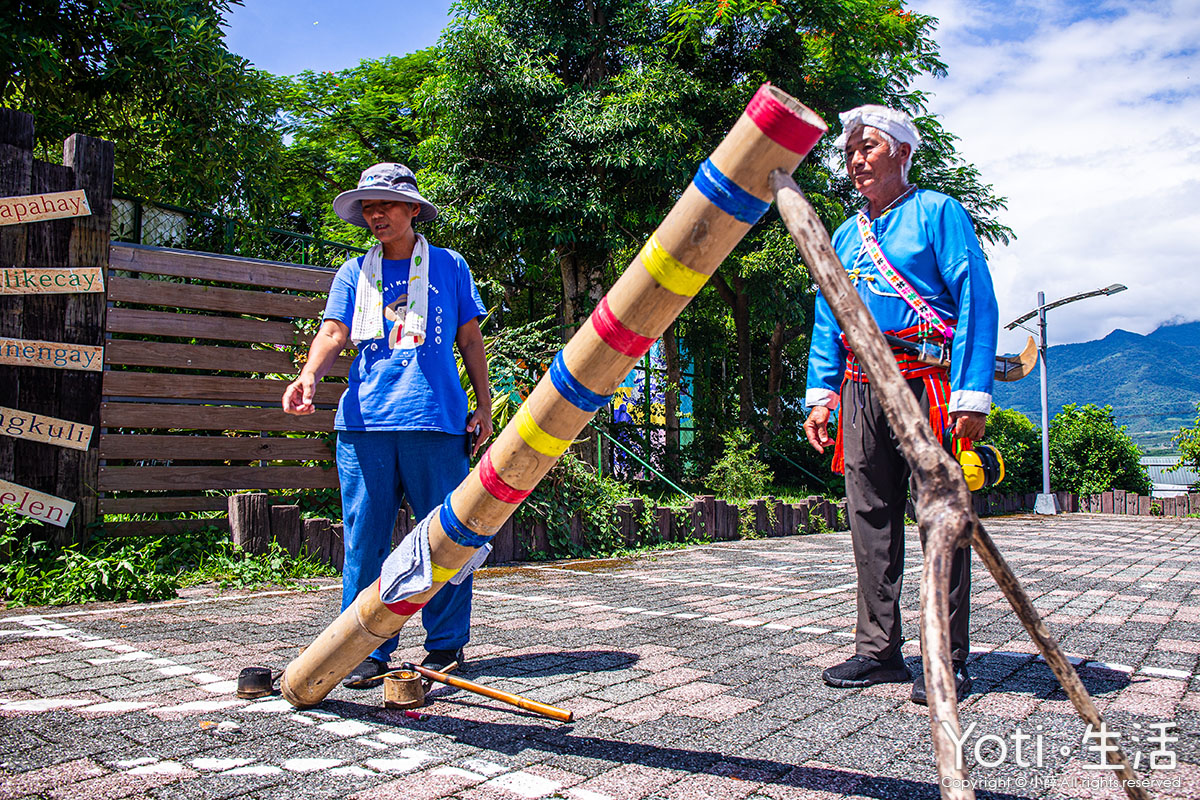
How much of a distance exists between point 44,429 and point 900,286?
5029 millimetres

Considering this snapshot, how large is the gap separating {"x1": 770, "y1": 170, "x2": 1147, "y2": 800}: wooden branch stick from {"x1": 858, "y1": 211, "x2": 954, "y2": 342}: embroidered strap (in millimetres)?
1443

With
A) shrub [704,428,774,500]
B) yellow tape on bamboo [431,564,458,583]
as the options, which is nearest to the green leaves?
shrub [704,428,774,500]

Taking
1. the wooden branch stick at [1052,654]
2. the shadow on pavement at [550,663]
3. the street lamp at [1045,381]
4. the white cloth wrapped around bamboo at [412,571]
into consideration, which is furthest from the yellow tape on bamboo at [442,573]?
the street lamp at [1045,381]

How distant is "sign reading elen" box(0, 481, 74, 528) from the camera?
4973 mm

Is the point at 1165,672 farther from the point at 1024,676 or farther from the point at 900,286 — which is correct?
the point at 900,286

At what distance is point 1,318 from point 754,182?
5.12 metres

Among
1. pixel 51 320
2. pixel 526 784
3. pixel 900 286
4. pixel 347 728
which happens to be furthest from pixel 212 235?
pixel 526 784

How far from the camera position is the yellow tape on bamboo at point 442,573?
2.20 meters

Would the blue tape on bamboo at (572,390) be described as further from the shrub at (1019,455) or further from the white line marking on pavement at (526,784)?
the shrub at (1019,455)

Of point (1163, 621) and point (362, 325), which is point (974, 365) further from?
point (1163, 621)

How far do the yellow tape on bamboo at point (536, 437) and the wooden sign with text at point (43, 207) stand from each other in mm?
4743

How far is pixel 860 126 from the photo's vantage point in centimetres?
290

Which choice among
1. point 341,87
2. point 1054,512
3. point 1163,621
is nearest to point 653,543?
point 1163,621

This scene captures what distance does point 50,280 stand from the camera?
5191 millimetres
